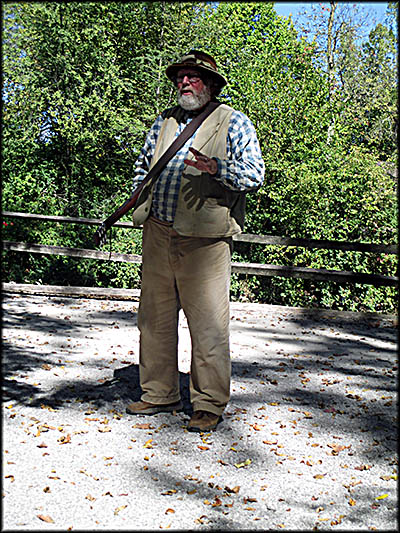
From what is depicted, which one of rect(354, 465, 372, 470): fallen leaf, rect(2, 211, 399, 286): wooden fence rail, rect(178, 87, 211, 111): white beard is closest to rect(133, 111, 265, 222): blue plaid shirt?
rect(178, 87, 211, 111): white beard

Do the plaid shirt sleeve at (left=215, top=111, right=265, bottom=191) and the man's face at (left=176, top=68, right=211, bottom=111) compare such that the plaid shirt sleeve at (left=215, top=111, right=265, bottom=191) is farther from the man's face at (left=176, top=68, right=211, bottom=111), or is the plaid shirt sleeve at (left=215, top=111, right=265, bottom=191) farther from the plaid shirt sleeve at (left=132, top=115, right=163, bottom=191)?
the plaid shirt sleeve at (left=132, top=115, right=163, bottom=191)

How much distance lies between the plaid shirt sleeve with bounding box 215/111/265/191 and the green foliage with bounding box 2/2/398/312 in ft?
21.6

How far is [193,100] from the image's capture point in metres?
3.63

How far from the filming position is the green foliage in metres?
9.93

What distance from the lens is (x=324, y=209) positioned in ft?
33.1

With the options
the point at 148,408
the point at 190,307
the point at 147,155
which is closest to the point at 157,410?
the point at 148,408

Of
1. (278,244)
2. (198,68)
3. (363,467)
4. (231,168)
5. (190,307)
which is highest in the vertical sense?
(198,68)

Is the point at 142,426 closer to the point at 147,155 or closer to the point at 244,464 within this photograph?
the point at 244,464

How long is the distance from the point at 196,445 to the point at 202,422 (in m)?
0.19

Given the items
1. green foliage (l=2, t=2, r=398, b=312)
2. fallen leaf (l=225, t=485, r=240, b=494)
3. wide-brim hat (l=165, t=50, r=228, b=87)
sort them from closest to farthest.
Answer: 1. fallen leaf (l=225, t=485, r=240, b=494)
2. wide-brim hat (l=165, t=50, r=228, b=87)
3. green foliage (l=2, t=2, r=398, b=312)

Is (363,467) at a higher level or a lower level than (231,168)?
lower

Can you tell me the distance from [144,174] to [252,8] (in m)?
11.0

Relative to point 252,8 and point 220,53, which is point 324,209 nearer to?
point 220,53

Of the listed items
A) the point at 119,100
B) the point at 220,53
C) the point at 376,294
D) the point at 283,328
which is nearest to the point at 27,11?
the point at 119,100
